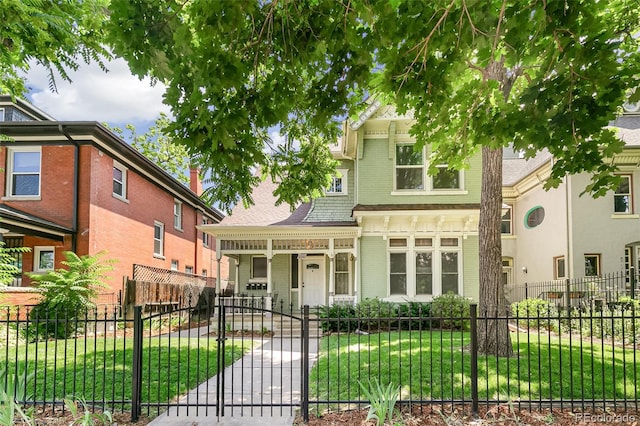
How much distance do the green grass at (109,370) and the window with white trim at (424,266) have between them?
Result: 666 cm

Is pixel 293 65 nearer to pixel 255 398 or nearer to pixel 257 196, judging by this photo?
pixel 255 398

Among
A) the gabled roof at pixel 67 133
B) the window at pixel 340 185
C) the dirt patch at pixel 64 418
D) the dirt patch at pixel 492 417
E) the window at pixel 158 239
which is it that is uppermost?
the gabled roof at pixel 67 133

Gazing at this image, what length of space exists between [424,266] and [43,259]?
12782mm

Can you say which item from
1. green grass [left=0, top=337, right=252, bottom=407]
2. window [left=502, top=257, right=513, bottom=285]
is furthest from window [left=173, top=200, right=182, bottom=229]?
window [left=502, top=257, right=513, bottom=285]

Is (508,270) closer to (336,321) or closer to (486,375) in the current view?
(336,321)

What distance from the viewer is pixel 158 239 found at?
2138 centimetres

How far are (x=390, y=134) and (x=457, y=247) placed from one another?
4.48m

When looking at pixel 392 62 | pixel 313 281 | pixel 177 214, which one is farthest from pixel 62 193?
pixel 392 62

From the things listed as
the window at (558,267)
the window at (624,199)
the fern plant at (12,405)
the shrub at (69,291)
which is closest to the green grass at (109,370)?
the fern plant at (12,405)

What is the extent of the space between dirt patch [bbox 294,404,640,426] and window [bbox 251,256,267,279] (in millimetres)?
14545

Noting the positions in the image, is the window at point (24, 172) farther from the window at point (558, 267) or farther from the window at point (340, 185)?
the window at point (558, 267)

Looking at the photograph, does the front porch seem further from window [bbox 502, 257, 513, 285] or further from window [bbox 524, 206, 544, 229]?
window [bbox 502, 257, 513, 285]

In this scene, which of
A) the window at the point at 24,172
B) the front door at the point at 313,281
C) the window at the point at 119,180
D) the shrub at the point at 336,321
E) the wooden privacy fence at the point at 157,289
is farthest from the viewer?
the front door at the point at 313,281

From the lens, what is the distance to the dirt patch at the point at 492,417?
5723 mm
